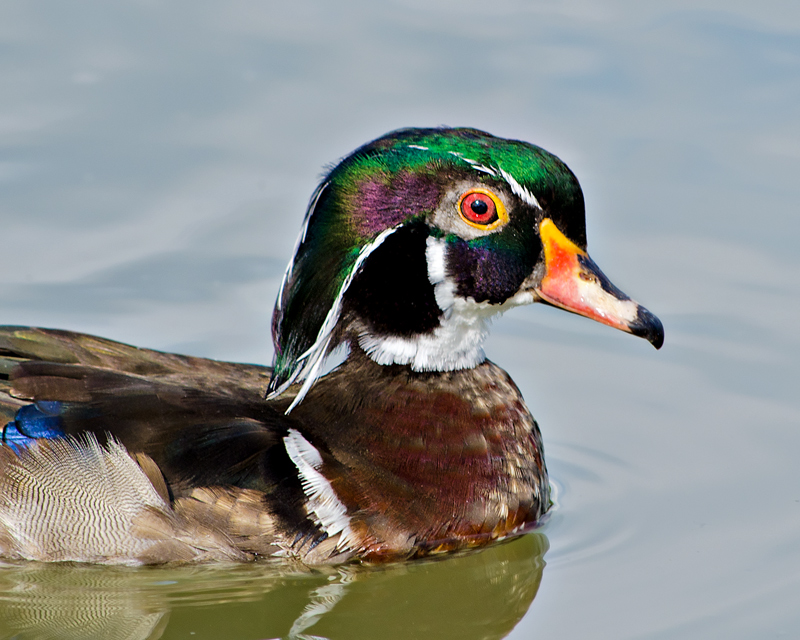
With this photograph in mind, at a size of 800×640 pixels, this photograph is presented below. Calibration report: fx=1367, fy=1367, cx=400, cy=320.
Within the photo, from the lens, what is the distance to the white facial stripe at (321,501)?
18.2 ft

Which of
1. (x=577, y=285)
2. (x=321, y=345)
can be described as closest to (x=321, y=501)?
(x=321, y=345)

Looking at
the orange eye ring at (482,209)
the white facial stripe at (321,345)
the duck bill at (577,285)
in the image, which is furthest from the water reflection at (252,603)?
the orange eye ring at (482,209)

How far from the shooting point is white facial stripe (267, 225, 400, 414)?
18.6ft

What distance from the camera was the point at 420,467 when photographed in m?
5.84

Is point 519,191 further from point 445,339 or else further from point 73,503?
point 73,503

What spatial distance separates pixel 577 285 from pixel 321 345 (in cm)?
112

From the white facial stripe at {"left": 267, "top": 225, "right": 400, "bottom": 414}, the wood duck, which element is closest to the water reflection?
the wood duck

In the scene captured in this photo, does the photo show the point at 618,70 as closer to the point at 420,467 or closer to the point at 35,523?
Answer: the point at 420,467

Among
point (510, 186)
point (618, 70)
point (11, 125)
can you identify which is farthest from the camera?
point (618, 70)

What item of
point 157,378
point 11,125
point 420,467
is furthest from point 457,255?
point 11,125

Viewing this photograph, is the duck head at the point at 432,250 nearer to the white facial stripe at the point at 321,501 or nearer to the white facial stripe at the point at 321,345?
the white facial stripe at the point at 321,345

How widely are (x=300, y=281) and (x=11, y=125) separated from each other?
4.28m

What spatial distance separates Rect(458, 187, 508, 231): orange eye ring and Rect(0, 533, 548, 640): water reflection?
1440 mm

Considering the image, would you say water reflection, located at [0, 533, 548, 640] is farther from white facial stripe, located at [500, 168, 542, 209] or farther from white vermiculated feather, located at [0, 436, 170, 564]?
white facial stripe, located at [500, 168, 542, 209]
